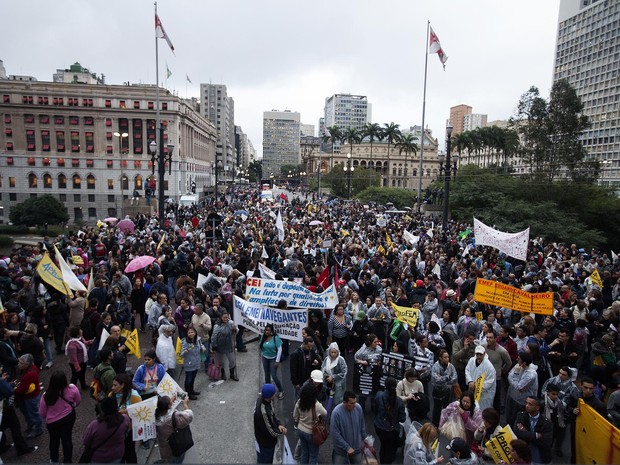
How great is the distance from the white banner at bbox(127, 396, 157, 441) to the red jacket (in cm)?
184

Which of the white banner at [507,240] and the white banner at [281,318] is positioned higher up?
the white banner at [507,240]

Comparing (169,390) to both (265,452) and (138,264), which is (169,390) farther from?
(138,264)

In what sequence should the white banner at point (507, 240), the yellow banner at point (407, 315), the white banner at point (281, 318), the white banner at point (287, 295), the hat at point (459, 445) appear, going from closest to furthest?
the hat at point (459, 445) < the white banner at point (281, 318) < the yellow banner at point (407, 315) < the white banner at point (287, 295) < the white banner at point (507, 240)

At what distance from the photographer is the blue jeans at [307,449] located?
582cm

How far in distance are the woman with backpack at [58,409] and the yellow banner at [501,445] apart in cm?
551

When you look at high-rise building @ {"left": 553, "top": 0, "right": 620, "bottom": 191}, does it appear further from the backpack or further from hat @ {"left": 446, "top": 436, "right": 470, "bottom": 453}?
the backpack

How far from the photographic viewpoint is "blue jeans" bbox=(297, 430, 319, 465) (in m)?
5.82

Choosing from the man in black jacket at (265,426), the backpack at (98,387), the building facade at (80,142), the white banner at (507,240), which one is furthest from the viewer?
the building facade at (80,142)

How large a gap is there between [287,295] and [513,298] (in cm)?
519

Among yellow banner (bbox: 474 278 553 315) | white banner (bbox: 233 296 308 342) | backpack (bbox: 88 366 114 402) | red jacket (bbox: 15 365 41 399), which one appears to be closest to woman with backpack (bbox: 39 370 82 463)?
backpack (bbox: 88 366 114 402)

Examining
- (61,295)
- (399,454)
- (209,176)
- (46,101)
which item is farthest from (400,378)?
(209,176)

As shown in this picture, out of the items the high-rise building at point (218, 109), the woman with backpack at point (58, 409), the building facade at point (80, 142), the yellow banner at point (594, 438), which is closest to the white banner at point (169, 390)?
the woman with backpack at point (58, 409)

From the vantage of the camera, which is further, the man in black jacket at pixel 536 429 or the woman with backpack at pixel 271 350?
the woman with backpack at pixel 271 350

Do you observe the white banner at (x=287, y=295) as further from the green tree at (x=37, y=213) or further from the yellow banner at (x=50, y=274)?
the green tree at (x=37, y=213)
